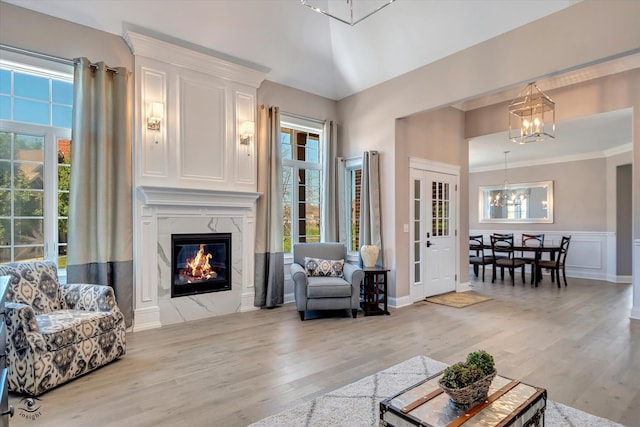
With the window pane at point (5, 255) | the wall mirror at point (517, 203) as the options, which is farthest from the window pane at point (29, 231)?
the wall mirror at point (517, 203)

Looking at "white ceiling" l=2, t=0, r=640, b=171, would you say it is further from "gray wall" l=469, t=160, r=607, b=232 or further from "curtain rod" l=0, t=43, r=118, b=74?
"gray wall" l=469, t=160, r=607, b=232

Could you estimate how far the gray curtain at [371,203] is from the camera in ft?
17.0

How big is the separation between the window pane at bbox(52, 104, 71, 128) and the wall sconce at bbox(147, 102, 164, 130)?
2.65 feet

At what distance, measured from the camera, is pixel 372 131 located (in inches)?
215

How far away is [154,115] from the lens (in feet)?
13.3

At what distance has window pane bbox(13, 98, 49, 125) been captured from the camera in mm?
3520

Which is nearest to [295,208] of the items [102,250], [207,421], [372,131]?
[372,131]

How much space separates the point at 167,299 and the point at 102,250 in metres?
0.96

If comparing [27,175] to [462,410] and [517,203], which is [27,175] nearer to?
[462,410]

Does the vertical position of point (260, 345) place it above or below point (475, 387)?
below

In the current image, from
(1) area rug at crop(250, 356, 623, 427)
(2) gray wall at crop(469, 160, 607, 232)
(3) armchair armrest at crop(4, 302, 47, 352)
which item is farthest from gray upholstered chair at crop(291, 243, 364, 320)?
(2) gray wall at crop(469, 160, 607, 232)

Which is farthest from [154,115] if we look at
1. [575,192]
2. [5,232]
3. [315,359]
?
[575,192]

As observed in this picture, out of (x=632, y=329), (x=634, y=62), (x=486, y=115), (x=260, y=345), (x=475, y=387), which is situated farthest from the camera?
(x=486, y=115)

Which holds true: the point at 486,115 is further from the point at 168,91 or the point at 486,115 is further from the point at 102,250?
the point at 102,250
